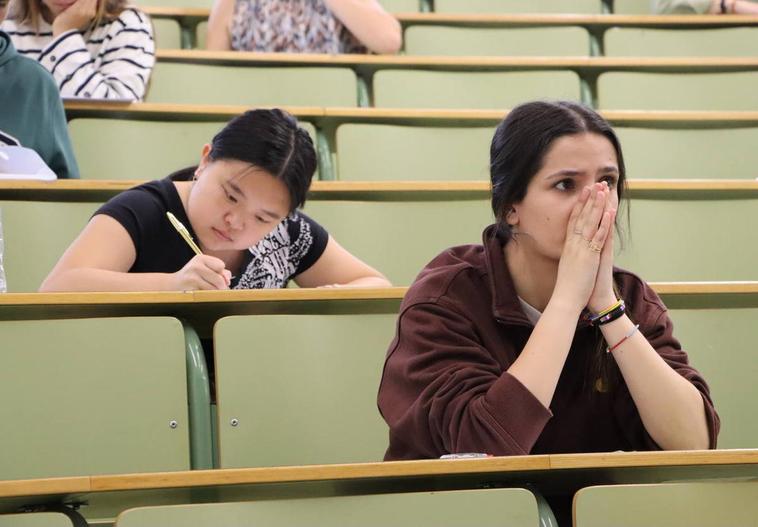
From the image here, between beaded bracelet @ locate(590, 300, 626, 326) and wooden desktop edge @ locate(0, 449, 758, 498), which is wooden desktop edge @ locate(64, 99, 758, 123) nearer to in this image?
beaded bracelet @ locate(590, 300, 626, 326)

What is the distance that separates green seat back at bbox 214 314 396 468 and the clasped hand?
281mm

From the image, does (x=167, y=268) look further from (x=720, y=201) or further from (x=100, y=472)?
(x=720, y=201)

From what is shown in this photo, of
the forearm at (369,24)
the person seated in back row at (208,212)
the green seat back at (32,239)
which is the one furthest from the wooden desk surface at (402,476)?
the forearm at (369,24)

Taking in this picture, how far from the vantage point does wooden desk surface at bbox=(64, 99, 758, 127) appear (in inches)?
80.7

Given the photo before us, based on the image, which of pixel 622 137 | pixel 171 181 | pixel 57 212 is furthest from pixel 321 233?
pixel 622 137

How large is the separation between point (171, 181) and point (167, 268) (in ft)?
0.41

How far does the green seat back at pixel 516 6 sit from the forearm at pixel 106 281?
1.54 m

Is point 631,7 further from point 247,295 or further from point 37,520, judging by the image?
point 37,520

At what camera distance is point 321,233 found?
1726 millimetres

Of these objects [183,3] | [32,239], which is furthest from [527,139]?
[183,3]

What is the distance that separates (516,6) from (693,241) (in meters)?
1.26

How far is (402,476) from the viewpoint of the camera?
0.92 meters

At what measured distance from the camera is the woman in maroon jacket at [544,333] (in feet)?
3.78

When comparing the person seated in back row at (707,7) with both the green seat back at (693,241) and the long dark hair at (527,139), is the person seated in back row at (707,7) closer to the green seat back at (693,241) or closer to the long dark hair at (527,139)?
the green seat back at (693,241)
